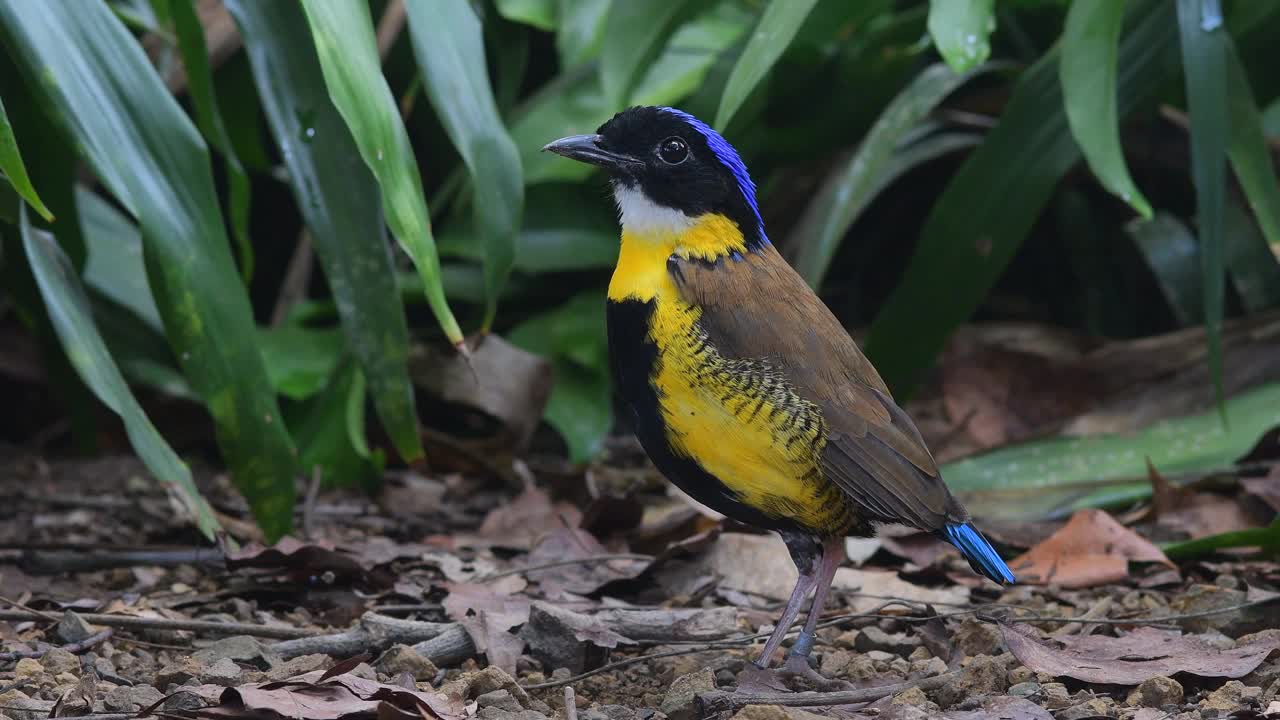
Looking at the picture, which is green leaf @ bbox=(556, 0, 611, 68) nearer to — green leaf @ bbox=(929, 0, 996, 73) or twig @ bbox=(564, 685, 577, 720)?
green leaf @ bbox=(929, 0, 996, 73)

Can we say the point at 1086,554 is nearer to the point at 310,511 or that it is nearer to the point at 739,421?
the point at 739,421

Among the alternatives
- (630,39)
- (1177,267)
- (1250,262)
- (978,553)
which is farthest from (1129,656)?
(1177,267)

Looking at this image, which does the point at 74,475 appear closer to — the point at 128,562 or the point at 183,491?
the point at 128,562

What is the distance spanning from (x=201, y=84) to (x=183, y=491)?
1136 millimetres

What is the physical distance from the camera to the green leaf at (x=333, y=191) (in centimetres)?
384

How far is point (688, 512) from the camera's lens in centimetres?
448

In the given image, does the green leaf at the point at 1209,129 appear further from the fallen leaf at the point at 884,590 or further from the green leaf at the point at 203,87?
the green leaf at the point at 203,87

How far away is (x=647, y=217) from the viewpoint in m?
3.44

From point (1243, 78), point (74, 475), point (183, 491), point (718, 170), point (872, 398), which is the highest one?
point (1243, 78)

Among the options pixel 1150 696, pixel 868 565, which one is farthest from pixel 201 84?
pixel 1150 696

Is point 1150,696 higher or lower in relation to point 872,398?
lower

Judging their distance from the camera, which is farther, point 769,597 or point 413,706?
point 769,597

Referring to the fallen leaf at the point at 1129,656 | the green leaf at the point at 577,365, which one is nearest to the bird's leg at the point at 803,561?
the fallen leaf at the point at 1129,656

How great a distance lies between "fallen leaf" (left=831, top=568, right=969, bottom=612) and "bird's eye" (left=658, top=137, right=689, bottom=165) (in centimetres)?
121
